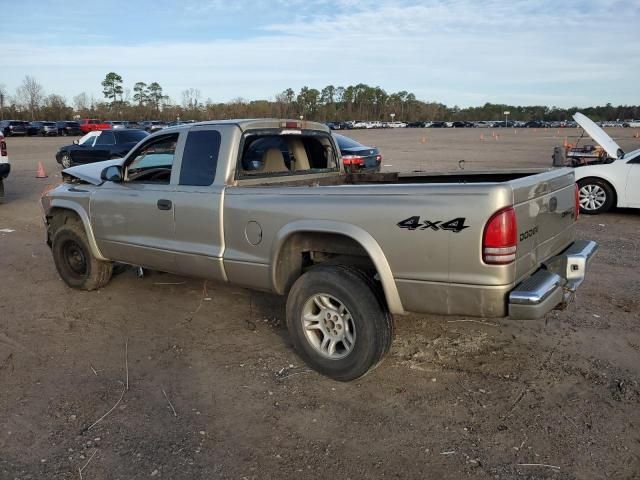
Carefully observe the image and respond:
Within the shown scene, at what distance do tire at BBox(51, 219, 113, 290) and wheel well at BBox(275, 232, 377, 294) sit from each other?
8.83ft

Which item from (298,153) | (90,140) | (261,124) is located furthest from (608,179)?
(90,140)

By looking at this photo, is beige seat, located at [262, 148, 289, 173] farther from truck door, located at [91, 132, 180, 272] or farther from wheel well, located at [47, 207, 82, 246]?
wheel well, located at [47, 207, 82, 246]

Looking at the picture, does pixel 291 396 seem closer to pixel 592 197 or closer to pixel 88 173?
pixel 88 173

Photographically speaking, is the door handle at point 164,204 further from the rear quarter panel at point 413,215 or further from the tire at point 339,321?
the tire at point 339,321

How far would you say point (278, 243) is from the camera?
418cm

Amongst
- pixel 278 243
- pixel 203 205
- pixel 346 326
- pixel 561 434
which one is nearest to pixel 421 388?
pixel 346 326

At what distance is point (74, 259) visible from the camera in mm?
6332

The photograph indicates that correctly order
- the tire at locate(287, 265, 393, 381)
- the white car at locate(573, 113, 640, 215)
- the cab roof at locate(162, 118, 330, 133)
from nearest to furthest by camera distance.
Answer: the tire at locate(287, 265, 393, 381) < the cab roof at locate(162, 118, 330, 133) < the white car at locate(573, 113, 640, 215)

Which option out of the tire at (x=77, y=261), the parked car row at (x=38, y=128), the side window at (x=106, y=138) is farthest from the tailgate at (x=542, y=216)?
the parked car row at (x=38, y=128)

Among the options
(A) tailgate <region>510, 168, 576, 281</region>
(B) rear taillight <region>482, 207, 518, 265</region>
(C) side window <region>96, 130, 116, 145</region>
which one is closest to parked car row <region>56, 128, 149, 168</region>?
(C) side window <region>96, 130, 116, 145</region>

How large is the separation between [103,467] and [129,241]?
2.74m

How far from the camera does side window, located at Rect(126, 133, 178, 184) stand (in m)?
5.19

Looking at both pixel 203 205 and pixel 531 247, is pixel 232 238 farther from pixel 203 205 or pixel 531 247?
pixel 531 247

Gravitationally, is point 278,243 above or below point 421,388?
above
